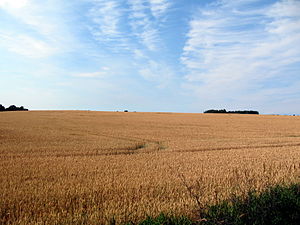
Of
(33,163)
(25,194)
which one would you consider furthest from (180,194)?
(33,163)

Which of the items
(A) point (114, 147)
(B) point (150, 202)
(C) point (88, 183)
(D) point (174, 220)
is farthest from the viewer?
(A) point (114, 147)

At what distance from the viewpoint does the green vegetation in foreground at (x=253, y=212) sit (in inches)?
190

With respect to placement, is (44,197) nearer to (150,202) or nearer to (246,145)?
(150,202)

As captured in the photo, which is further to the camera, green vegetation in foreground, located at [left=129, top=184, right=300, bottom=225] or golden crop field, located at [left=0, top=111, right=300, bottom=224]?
Result: golden crop field, located at [left=0, top=111, right=300, bottom=224]

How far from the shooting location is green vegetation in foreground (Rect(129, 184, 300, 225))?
4816 mm

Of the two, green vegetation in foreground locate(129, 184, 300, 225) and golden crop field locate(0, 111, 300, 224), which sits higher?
green vegetation in foreground locate(129, 184, 300, 225)

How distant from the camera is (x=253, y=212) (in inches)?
205

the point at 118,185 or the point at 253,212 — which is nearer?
the point at 253,212

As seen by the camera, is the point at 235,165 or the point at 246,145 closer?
the point at 235,165

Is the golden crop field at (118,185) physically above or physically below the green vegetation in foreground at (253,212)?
below

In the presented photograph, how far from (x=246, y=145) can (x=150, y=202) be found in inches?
524

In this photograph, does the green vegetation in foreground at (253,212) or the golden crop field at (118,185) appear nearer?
the green vegetation in foreground at (253,212)

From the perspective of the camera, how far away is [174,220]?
4.92 meters

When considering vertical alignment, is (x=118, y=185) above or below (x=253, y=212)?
below
